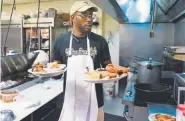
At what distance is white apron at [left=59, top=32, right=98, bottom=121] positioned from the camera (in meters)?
1.75

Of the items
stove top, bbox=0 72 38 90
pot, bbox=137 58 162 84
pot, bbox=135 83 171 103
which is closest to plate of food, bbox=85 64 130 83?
pot, bbox=135 83 171 103

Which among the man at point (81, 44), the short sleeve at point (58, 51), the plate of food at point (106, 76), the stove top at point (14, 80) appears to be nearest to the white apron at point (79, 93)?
the man at point (81, 44)

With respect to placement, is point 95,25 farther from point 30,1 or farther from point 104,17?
point 30,1

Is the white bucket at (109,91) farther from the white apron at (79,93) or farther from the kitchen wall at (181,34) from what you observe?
the white apron at (79,93)

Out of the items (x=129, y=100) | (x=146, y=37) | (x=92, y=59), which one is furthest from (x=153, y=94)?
(x=146, y=37)

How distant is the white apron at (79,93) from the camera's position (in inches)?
68.8

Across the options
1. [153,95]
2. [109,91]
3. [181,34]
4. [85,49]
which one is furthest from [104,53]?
[109,91]

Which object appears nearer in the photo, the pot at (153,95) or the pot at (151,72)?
the pot at (153,95)

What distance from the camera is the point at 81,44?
1.76m

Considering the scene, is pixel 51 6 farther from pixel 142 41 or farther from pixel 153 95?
pixel 153 95

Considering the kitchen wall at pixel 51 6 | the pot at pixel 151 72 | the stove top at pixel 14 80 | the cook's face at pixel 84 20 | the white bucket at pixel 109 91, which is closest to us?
the cook's face at pixel 84 20

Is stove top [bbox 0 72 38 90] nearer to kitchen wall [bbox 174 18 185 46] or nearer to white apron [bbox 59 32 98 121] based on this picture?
white apron [bbox 59 32 98 121]

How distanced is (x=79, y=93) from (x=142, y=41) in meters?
2.89

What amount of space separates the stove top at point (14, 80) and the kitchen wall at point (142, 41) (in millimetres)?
2248
